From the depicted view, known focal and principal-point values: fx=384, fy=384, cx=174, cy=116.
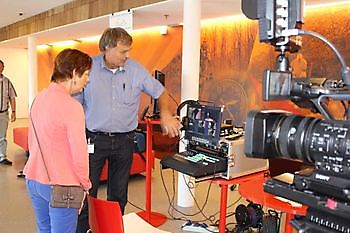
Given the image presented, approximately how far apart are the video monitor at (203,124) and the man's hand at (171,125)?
10 centimetres

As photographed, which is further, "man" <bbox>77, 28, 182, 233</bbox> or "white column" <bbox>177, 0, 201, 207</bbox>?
"white column" <bbox>177, 0, 201, 207</bbox>

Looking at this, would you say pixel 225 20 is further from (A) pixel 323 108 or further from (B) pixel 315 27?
(A) pixel 323 108

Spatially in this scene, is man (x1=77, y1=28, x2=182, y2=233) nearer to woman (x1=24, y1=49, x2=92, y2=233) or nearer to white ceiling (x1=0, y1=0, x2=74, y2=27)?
woman (x1=24, y1=49, x2=92, y2=233)

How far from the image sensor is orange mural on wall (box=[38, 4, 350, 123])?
3.98 m

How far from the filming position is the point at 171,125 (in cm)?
227

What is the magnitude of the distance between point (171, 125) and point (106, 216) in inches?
25.2

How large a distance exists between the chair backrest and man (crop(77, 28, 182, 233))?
448mm

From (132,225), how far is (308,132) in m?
1.57

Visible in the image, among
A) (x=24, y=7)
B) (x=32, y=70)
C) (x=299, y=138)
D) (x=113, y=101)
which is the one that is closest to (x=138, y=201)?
(x=113, y=101)

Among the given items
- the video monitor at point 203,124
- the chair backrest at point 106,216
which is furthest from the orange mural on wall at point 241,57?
the chair backrest at point 106,216

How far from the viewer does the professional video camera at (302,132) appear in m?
1.05

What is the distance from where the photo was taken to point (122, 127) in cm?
254

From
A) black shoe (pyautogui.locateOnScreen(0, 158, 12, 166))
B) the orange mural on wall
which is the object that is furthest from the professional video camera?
black shoe (pyautogui.locateOnScreen(0, 158, 12, 166))

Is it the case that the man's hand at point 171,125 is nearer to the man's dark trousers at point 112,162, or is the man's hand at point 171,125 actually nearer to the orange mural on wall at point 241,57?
the man's dark trousers at point 112,162
